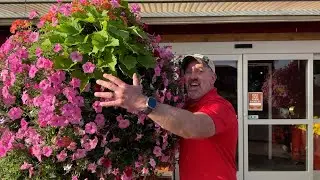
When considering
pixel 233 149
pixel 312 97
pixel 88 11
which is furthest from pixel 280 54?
pixel 88 11

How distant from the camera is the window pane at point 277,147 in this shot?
7.93m

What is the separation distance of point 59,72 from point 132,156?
0.52m

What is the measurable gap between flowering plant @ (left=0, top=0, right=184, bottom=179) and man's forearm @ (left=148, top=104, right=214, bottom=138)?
0.14 metres

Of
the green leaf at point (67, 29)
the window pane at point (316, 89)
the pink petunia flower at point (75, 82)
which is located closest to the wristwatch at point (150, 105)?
the pink petunia flower at point (75, 82)

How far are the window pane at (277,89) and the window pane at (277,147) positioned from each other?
0.69ft

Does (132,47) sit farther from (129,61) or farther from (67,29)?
(67,29)

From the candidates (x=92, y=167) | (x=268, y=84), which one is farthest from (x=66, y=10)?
(x=268, y=84)

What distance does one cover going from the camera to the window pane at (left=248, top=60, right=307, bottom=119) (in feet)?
25.7

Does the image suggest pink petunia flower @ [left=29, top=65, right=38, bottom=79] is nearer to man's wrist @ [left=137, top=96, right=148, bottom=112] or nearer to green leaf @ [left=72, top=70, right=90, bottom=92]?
green leaf @ [left=72, top=70, right=90, bottom=92]

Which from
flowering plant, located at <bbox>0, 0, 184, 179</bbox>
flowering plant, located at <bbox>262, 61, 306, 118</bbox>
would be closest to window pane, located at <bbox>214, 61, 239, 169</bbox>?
flowering plant, located at <bbox>262, 61, 306, 118</bbox>

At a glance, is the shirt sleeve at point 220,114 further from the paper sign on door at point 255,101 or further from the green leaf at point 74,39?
the paper sign on door at point 255,101

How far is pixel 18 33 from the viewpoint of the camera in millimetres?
2619

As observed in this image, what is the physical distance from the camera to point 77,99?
2.27 meters

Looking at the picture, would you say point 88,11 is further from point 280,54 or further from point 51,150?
point 280,54
